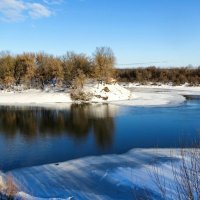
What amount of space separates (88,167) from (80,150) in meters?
5.01

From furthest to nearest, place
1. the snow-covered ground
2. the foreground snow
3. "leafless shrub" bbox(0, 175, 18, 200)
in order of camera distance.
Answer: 1. the snow-covered ground
2. the foreground snow
3. "leafless shrub" bbox(0, 175, 18, 200)

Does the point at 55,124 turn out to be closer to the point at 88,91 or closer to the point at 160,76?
the point at 88,91

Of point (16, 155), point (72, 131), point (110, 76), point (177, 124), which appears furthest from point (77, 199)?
point (110, 76)

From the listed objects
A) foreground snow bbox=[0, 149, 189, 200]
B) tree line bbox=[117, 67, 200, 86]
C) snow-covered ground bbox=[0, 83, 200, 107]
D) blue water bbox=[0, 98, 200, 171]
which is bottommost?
foreground snow bbox=[0, 149, 189, 200]

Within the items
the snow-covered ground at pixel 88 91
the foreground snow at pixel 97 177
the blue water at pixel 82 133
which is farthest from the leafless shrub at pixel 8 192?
the snow-covered ground at pixel 88 91

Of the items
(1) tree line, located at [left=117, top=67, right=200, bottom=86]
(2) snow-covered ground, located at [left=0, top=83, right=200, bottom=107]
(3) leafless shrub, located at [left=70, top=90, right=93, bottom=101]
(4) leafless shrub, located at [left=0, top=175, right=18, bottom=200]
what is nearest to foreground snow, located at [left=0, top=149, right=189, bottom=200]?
(4) leafless shrub, located at [left=0, top=175, right=18, bottom=200]

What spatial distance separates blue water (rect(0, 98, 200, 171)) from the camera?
79.6ft

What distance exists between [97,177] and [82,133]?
14.0 m

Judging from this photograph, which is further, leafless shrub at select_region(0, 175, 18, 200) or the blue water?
the blue water

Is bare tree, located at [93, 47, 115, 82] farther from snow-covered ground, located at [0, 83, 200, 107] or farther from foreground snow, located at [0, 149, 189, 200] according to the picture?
foreground snow, located at [0, 149, 189, 200]

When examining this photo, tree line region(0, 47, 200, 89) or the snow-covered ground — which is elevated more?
tree line region(0, 47, 200, 89)

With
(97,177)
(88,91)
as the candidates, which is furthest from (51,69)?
(97,177)

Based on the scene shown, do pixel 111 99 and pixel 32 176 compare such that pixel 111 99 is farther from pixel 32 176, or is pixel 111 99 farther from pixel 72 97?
pixel 32 176

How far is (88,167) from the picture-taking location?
20.2m
